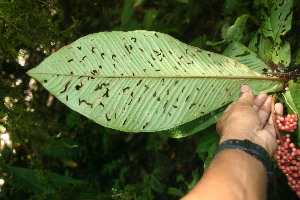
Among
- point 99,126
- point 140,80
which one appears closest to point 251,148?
point 140,80

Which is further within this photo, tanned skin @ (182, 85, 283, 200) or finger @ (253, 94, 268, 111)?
finger @ (253, 94, 268, 111)

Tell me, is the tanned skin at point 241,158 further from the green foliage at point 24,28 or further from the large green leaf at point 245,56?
the green foliage at point 24,28

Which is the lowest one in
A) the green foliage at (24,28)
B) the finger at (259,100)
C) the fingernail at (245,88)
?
the finger at (259,100)

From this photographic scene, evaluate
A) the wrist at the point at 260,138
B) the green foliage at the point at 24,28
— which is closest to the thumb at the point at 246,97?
the wrist at the point at 260,138

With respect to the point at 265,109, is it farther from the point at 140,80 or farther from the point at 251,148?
the point at 140,80

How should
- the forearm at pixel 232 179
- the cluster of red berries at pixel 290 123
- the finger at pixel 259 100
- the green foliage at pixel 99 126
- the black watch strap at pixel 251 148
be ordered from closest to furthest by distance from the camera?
the forearm at pixel 232 179, the black watch strap at pixel 251 148, the cluster of red berries at pixel 290 123, the finger at pixel 259 100, the green foliage at pixel 99 126

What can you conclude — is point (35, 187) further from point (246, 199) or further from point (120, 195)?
point (246, 199)

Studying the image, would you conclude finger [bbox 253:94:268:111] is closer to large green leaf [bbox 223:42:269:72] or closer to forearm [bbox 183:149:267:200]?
large green leaf [bbox 223:42:269:72]

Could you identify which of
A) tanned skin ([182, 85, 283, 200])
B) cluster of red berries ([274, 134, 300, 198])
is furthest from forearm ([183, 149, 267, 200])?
cluster of red berries ([274, 134, 300, 198])
